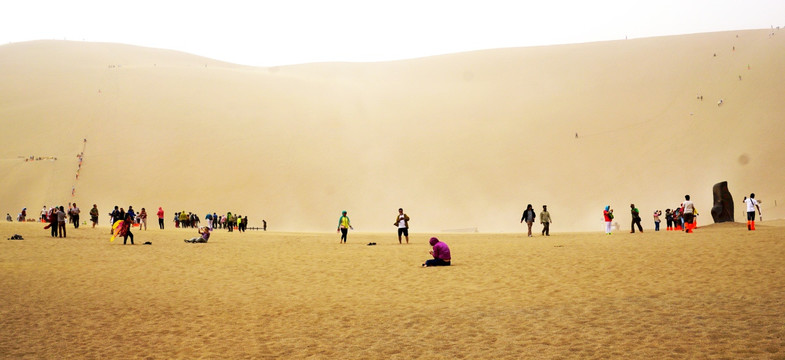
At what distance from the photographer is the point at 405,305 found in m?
10.5

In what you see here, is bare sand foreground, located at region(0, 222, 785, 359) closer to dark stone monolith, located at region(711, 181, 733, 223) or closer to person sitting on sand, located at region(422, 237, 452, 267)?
person sitting on sand, located at region(422, 237, 452, 267)

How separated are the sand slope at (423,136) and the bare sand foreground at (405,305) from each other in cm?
2761

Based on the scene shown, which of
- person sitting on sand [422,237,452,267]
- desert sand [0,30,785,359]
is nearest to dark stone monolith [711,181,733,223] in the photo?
desert sand [0,30,785,359]

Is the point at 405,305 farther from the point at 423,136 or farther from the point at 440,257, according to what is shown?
the point at 423,136

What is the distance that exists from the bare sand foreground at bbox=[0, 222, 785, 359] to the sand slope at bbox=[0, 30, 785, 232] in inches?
1087

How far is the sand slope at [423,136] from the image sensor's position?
45.1m

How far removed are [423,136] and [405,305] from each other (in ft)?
144

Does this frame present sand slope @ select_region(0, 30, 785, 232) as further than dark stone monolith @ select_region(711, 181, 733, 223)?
Yes

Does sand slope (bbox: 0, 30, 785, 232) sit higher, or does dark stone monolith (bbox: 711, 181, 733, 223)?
sand slope (bbox: 0, 30, 785, 232)

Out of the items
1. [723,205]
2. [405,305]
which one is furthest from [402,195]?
[405,305]

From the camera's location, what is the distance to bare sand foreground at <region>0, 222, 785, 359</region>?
305 inches

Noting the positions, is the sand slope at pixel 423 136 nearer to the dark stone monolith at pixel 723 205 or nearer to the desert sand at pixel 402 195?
the desert sand at pixel 402 195

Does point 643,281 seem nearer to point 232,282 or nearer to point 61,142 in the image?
point 232,282

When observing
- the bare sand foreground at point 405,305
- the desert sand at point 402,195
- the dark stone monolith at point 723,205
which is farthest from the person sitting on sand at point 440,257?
the dark stone monolith at point 723,205
